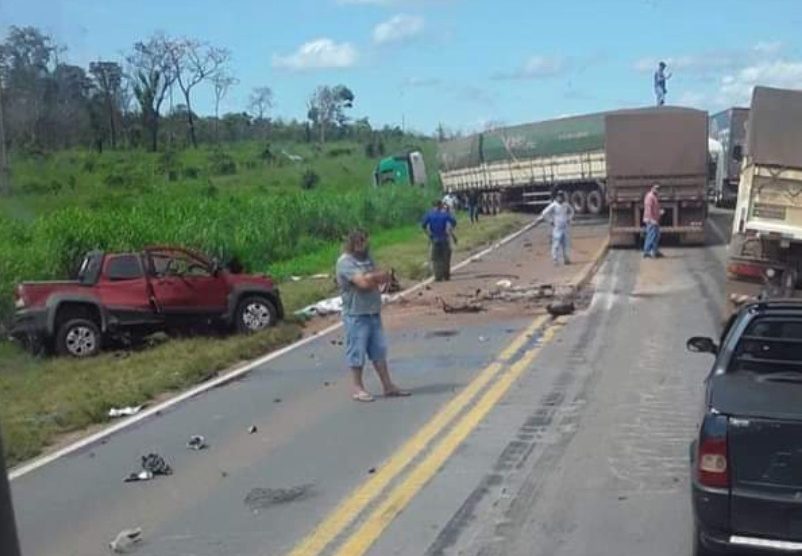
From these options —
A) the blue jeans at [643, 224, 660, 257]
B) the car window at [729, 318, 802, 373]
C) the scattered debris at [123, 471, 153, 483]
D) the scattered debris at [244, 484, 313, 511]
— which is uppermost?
the car window at [729, 318, 802, 373]

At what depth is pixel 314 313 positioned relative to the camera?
854 inches

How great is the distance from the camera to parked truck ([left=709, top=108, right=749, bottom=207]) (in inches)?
1790

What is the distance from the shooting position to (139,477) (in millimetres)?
9242

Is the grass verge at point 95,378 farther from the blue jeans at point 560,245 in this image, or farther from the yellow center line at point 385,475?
the blue jeans at point 560,245

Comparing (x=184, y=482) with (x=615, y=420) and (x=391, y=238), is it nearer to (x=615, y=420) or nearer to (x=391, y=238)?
(x=615, y=420)

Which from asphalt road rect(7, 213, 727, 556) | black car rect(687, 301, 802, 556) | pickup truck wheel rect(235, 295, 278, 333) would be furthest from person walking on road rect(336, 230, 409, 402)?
pickup truck wheel rect(235, 295, 278, 333)

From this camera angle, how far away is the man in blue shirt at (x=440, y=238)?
84.3 ft

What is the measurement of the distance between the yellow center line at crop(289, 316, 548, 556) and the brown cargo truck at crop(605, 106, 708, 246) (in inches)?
795

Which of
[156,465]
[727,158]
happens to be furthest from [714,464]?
[727,158]

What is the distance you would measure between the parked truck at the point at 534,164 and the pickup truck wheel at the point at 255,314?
28.9 metres

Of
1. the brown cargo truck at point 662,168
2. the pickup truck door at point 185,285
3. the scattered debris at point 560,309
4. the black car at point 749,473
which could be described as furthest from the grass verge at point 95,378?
the brown cargo truck at point 662,168

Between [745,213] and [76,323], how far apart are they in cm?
996

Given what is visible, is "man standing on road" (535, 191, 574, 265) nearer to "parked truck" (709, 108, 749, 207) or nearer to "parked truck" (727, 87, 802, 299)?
"parked truck" (727, 87, 802, 299)

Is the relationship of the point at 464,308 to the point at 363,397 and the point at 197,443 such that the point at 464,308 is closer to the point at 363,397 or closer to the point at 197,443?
the point at 363,397
